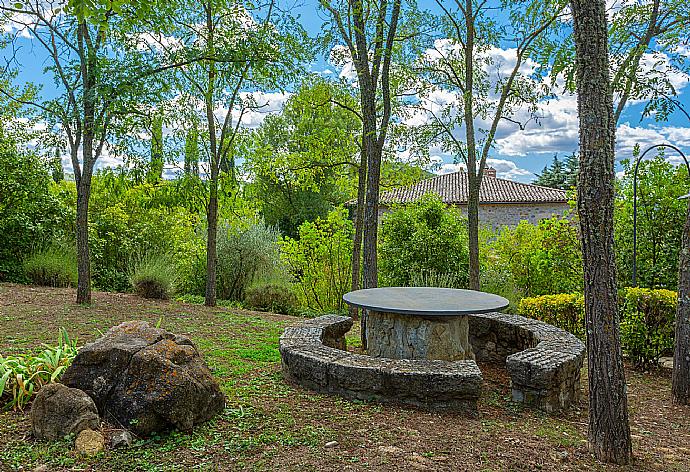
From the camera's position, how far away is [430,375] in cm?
376

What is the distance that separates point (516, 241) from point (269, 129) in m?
21.8

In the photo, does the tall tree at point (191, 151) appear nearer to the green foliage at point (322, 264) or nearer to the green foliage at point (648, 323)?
the green foliage at point (322, 264)

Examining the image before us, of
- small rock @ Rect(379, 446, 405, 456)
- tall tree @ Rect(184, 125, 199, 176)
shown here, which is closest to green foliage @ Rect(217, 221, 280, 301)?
tall tree @ Rect(184, 125, 199, 176)

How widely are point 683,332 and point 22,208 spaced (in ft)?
37.3

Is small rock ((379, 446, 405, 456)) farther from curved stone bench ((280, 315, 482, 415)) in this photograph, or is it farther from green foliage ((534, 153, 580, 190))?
green foliage ((534, 153, 580, 190))

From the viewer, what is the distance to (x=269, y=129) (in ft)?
98.0

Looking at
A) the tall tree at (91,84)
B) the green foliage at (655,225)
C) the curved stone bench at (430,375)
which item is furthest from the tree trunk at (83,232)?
the green foliage at (655,225)

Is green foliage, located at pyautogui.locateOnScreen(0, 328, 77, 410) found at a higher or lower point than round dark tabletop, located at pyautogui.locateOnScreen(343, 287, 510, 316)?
lower

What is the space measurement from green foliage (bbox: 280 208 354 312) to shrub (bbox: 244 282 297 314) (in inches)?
17.8

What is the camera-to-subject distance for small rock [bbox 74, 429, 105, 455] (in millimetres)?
2805

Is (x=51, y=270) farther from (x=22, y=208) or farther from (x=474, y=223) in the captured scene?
(x=474, y=223)

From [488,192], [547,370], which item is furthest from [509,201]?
[547,370]

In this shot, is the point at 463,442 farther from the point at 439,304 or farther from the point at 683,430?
the point at 683,430

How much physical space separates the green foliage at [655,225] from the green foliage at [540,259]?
800 millimetres
